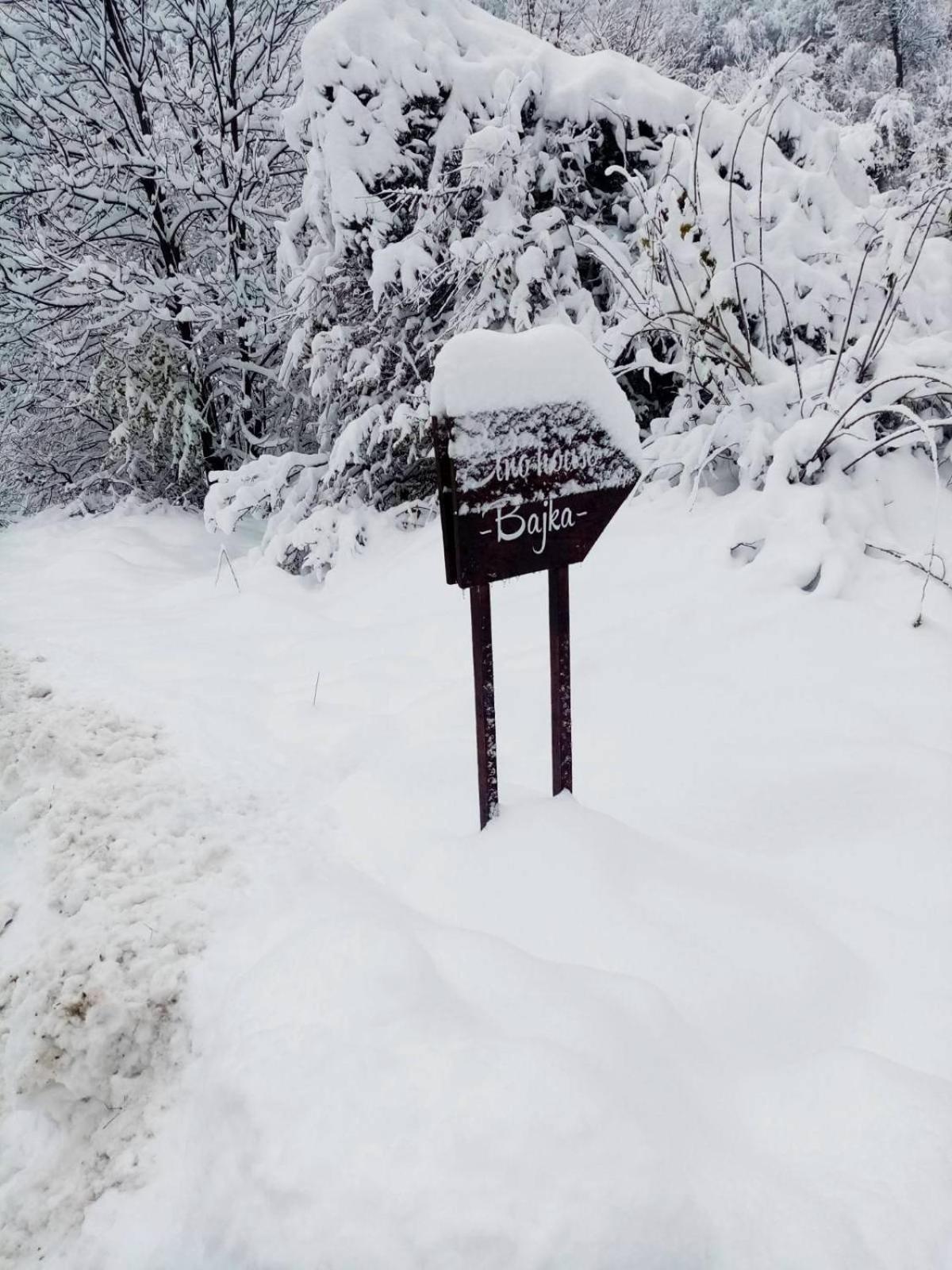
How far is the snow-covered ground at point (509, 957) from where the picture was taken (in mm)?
1077

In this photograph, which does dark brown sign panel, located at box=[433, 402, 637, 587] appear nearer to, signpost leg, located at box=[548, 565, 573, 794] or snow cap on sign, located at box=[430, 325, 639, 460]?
snow cap on sign, located at box=[430, 325, 639, 460]

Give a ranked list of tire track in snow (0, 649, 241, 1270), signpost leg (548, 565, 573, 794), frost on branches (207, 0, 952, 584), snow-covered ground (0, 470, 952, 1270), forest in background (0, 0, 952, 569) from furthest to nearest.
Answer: forest in background (0, 0, 952, 569)
frost on branches (207, 0, 952, 584)
signpost leg (548, 565, 573, 794)
tire track in snow (0, 649, 241, 1270)
snow-covered ground (0, 470, 952, 1270)

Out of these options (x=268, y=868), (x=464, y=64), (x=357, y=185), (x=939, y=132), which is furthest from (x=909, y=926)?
(x=939, y=132)

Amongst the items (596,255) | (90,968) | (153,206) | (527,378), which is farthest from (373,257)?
(90,968)

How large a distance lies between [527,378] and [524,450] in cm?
16

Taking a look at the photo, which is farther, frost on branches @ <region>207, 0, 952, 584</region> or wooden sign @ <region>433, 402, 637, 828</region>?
frost on branches @ <region>207, 0, 952, 584</region>

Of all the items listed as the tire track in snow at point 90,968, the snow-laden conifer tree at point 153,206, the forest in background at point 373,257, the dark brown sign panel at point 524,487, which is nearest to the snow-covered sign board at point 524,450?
the dark brown sign panel at point 524,487

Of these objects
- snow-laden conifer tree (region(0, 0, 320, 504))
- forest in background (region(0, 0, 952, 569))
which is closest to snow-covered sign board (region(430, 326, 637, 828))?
forest in background (region(0, 0, 952, 569))

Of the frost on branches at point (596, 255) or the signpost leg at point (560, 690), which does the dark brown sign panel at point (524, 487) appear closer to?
the signpost leg at point (560, 690)

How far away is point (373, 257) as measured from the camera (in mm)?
5270

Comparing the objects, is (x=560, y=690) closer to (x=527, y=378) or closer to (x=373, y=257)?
(x=527, y=378)

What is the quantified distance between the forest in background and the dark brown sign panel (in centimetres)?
181

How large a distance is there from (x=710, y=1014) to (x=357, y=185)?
5.61 metres

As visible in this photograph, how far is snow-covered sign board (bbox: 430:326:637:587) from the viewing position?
62.2 inches
